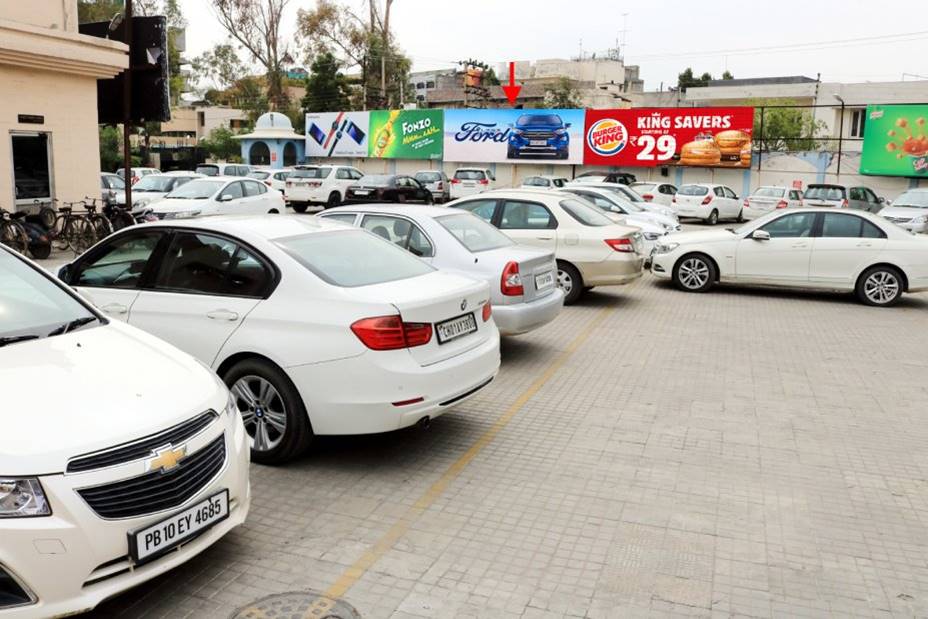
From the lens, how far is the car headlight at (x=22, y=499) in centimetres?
298

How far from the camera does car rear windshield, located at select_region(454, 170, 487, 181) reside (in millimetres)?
34719

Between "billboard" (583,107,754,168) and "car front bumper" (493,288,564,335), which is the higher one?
"billboard" (583,107,754,168)

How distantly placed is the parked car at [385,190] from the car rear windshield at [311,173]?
1.50m

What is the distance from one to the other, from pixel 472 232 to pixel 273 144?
39768 mm

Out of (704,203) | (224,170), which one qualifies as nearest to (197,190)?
(224,170)

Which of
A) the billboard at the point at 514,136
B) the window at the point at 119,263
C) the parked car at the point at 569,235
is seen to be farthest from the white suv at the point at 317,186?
the window at the point at 119,263

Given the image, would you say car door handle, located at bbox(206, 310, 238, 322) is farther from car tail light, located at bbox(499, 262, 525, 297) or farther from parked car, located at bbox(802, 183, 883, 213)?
parked car, located at bbox(802, 183, 883, 213)

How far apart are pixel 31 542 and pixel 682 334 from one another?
27.3 ft

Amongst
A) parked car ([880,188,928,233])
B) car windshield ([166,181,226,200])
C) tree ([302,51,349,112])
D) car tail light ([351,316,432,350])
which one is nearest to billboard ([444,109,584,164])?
parked car ([880,188,928,233])

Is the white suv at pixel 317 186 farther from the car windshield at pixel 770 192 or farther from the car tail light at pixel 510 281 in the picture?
the car tail light at pixel 510 281

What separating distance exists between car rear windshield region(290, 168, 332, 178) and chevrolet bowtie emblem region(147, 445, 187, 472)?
2806cm

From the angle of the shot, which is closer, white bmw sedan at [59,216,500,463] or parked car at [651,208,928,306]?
white bmw sedan at [59,216,500,463]

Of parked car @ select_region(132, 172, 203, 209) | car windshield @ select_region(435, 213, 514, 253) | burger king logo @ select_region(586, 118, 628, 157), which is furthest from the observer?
burger king logo @ select_region(586, 118, 628, 157)

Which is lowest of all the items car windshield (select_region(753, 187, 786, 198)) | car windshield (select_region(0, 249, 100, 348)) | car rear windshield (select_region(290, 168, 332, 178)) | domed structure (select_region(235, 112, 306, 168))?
car windshield (select_region(0, 249, 100, 348))
